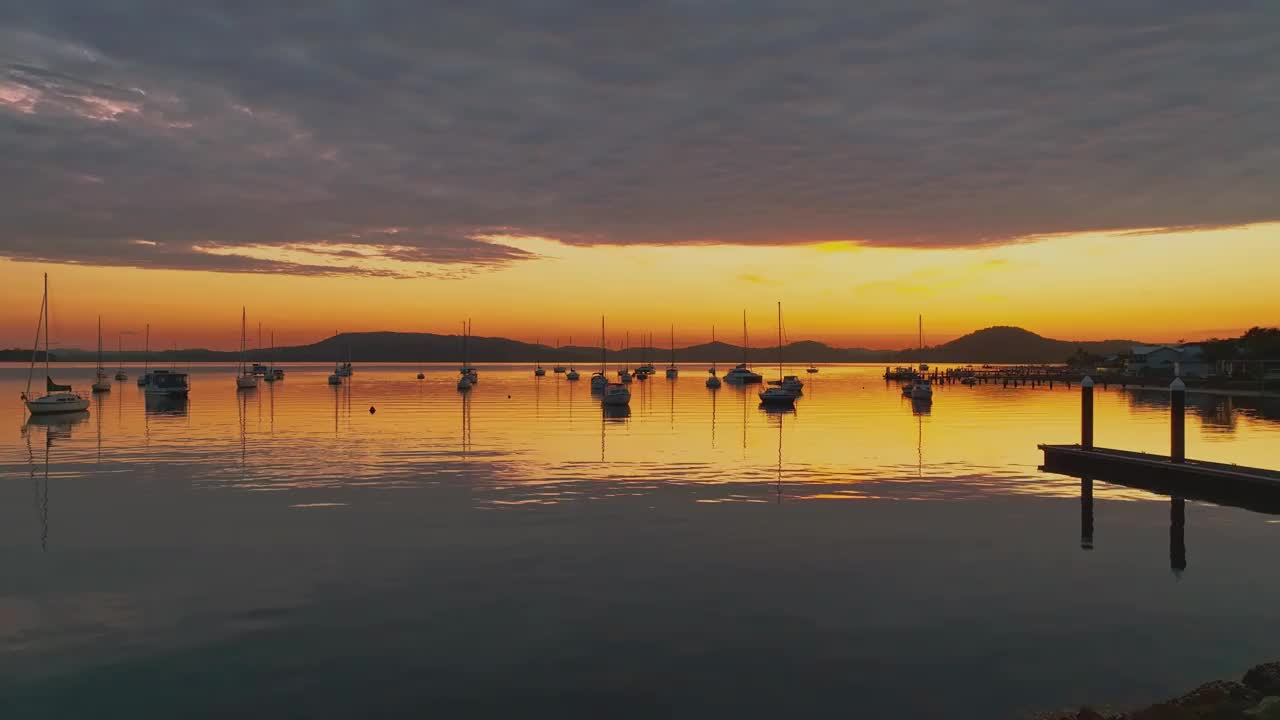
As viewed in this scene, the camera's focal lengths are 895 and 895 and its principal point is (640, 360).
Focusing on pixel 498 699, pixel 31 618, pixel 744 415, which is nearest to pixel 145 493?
pixel 31 618

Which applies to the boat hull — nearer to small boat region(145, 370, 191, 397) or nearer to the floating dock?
small boat region(145, 370, 191, 397)

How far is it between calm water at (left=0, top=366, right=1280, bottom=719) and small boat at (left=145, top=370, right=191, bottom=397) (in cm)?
7304

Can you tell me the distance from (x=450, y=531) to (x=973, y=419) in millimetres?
58196

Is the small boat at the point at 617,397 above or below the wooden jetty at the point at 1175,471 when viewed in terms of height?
above

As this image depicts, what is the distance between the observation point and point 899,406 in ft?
319

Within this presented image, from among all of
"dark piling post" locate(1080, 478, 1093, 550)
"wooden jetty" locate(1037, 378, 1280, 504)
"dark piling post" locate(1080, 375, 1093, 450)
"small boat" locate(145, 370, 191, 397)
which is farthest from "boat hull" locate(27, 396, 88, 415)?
"dark piling post" locate(1080, 478, 1093, 550)

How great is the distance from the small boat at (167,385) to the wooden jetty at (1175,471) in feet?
334

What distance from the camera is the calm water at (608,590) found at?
1368 cm

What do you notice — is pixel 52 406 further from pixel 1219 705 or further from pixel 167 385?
pixel 1219 705

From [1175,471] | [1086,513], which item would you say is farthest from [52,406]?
[1175,471]

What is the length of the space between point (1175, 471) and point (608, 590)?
2458cm

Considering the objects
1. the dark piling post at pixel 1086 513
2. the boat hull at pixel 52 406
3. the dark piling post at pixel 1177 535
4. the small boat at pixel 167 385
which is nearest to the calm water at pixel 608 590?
the dark piling post at pixel 1177 535

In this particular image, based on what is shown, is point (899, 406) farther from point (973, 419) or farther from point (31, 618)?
point (31, 618)

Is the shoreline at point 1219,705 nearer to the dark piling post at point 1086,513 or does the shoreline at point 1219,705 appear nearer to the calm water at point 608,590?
the calm water at point 608,590
